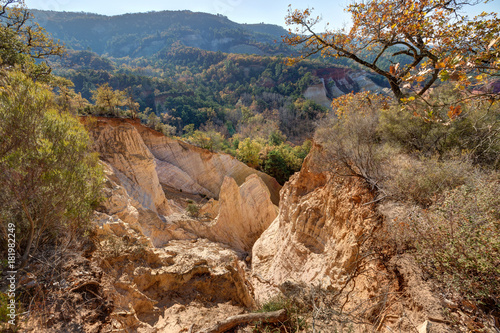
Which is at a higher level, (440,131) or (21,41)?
(21,41)

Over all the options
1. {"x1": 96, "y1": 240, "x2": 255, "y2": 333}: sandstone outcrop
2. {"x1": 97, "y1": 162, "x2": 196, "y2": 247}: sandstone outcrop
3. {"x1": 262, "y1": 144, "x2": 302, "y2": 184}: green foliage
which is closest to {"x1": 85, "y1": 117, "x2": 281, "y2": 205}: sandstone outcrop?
{"x1": 262, "y1": 144, "x2": 302, "y2": 184}: green foliage

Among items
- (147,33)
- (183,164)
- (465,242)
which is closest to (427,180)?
(465,242)

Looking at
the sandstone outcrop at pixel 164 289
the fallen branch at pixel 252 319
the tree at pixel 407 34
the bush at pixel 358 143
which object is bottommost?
the sandstone outcrop at pixel 164 289

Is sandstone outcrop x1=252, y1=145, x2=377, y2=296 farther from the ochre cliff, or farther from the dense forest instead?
the dense forest

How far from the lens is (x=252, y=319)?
3.62 m

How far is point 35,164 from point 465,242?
209 inches

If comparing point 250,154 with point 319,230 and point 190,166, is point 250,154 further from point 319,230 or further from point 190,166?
point 319,230

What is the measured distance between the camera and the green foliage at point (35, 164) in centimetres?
274

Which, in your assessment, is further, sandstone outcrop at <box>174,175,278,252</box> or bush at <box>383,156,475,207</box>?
sandstone outcrop at <box>174,175,278,252</box>

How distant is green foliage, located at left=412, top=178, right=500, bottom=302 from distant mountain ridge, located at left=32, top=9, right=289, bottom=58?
346 ft

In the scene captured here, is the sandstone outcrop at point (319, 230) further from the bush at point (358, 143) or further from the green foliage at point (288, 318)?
the green foliage at point (288, 318)

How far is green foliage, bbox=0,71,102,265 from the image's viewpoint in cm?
274

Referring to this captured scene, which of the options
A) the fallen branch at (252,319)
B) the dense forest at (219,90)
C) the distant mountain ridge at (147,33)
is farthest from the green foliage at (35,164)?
the distant mountain ridge at (147,33)

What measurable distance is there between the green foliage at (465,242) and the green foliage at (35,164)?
511 centimetres
